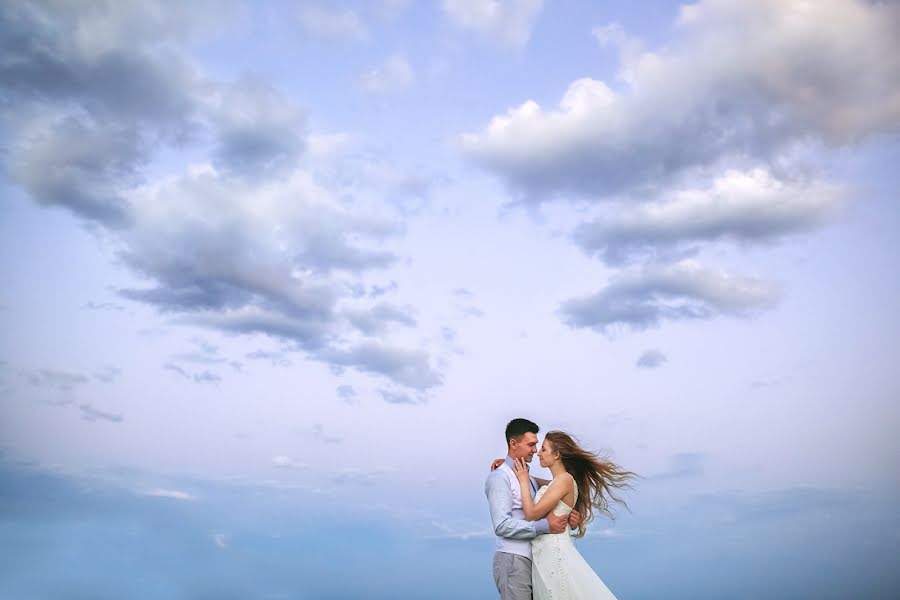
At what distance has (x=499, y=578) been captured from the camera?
1120cm

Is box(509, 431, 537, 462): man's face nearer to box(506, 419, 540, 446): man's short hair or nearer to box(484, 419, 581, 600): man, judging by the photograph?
box(506, 419, 540, 446): man's short hair

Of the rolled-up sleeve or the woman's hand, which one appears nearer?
the rolled-up sleeve

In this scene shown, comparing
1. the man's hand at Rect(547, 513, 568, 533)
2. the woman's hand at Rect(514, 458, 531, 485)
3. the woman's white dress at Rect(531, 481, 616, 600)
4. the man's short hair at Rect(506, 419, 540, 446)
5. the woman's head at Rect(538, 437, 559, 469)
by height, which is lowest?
the woman's white dress at Rect(531, 481, 616, 600)

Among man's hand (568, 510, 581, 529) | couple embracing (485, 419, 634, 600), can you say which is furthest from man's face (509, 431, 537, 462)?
man's hand (568, 510, 581, 529)

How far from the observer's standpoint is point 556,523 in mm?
11234

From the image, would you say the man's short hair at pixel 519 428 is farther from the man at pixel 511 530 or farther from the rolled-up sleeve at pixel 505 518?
the rolled-up sleeve at pixel 505 518

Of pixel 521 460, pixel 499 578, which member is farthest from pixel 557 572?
pixel 521 460

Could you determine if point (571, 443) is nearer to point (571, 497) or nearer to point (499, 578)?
point (571, 497)

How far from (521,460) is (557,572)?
1657 mm

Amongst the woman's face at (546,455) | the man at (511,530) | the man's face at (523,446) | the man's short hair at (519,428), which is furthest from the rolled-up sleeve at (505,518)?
the woman's face at (546,455)

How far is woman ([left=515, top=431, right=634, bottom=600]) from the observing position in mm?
11008

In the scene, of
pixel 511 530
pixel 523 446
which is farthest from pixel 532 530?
pixel 523 446

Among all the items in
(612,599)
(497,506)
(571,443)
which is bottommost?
(612,599)

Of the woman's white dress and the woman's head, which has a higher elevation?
the woman's head
